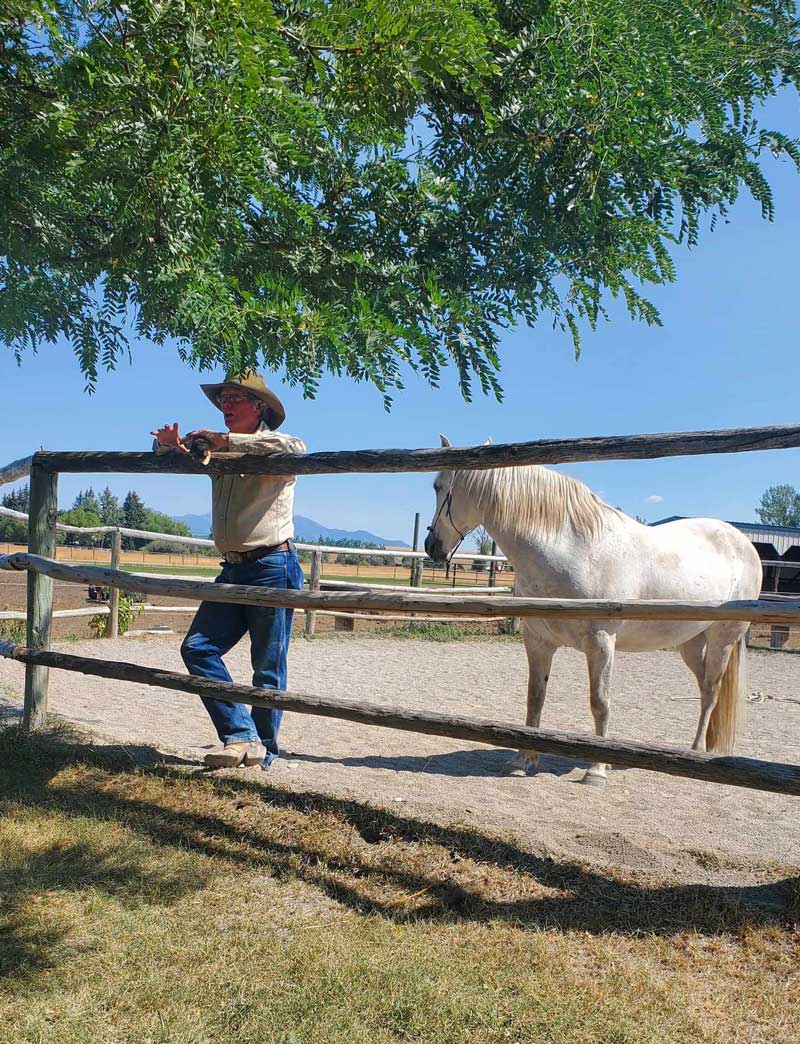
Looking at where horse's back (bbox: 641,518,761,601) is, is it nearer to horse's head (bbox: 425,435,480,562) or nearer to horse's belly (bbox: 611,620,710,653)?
horse's belly (bbox: 611,620,710,653)

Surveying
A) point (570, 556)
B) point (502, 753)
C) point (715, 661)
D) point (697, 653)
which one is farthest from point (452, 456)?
point (697, 653)

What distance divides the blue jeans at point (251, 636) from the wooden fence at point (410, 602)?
0.72ft

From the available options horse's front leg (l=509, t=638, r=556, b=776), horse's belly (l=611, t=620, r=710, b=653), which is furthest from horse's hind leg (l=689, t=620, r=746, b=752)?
horse's front leg (l=509, t=638, r=556, b=776)

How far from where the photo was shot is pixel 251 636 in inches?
148

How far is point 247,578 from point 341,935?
181cm

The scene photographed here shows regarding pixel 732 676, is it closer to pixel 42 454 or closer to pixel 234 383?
pixel 234 383

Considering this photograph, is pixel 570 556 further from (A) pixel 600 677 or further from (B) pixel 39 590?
(B) pixel 39 590

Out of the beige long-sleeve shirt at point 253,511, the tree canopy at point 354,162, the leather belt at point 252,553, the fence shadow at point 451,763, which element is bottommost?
the fence shadow at point 451,763

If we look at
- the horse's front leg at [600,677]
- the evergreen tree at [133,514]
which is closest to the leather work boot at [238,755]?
the horse's front leg at [600,677]

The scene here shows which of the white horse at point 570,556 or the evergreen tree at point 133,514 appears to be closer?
the white horse at point 570,556

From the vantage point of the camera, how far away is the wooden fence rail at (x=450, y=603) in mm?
2576

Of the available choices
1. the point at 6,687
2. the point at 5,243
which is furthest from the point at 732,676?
the point at 6,687

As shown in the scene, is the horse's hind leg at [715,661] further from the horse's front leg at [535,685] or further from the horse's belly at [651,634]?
the horse's front leg at [535,685]

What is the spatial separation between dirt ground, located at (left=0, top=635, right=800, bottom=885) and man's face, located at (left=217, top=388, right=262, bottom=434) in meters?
1.71
